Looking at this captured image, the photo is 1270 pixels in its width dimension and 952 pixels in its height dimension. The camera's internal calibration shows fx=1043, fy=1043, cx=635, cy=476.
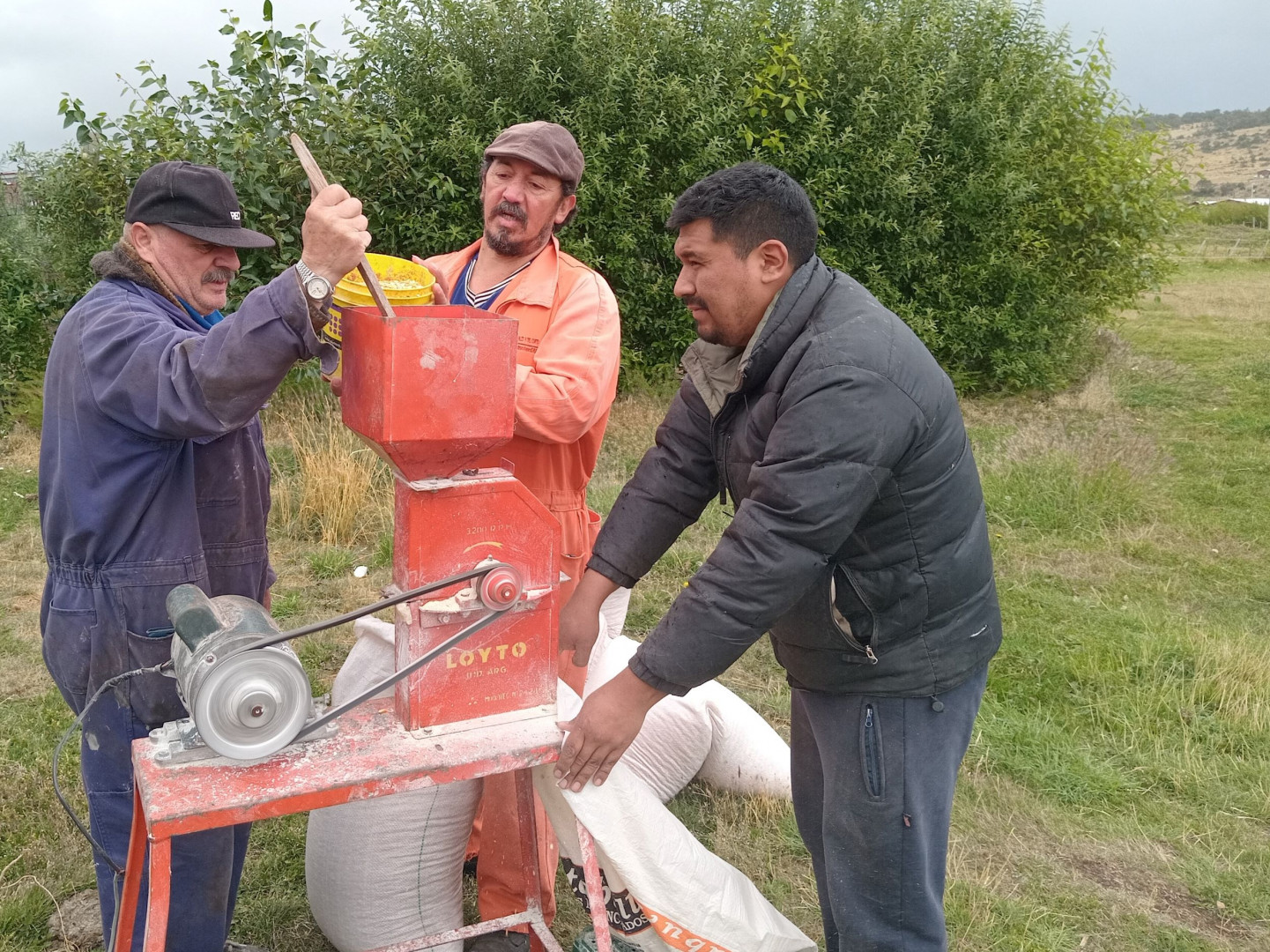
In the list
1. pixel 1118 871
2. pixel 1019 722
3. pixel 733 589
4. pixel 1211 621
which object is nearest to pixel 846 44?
pixel 1211 621

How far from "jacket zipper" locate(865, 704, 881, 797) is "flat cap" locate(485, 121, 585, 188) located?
5.66ft

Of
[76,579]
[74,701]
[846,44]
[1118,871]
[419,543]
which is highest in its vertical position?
[846,44]

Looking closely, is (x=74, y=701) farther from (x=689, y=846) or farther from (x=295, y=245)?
(x=295, y=245)

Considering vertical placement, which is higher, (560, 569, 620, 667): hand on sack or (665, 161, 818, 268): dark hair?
(665, 161, 818, 268): dark hair

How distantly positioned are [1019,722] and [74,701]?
3.49m

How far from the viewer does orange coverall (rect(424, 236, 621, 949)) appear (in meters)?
2.85

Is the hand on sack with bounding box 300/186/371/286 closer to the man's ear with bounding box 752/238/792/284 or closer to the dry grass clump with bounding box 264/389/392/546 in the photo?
the man's ear with bounding box 752/238/792/284

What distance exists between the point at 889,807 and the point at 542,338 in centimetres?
156

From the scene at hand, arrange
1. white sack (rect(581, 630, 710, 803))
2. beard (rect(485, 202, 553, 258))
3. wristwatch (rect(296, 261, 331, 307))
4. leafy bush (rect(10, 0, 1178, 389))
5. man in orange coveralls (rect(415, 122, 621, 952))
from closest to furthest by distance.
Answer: wristwatch (rect(296, 261, 331, 307)) < man in orange coveralls (rect(415, 122, 621, 952)) < beard (rect(485, 202, 553, 258)) < white sack (rect(581, 630, 710, 803)) < leafy bush (rect(10, 0, 1178, 389))

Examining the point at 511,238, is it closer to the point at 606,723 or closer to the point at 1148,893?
the point at 606,723

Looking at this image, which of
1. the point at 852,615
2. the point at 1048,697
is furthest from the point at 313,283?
the point at 1048,697

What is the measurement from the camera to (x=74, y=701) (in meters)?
2.43

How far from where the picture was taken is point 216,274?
8.43 ft

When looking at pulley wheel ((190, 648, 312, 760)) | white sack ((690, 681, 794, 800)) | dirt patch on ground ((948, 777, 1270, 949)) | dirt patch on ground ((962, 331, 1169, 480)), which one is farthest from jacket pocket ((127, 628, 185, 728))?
dirt patch on ground ((962, 331, 1169, 480))
